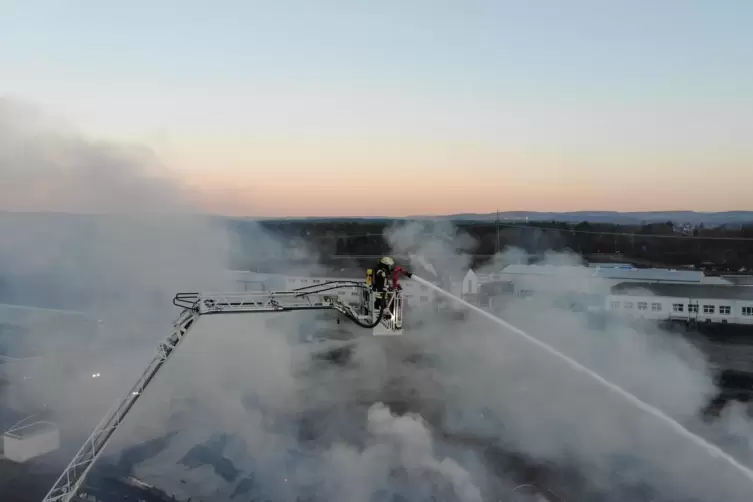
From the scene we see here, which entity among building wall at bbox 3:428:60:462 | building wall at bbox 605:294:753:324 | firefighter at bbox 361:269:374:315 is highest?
firefighter at bbox 361:269:374:315

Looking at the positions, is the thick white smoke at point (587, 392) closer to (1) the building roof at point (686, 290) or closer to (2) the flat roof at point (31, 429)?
(1) the building roof at point (686, 290)

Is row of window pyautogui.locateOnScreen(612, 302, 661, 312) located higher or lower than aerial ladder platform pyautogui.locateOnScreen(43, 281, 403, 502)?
lower

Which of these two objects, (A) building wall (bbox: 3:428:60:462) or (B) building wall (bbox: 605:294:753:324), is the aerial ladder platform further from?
(B) building wall (bbox: 605:294:753:324)

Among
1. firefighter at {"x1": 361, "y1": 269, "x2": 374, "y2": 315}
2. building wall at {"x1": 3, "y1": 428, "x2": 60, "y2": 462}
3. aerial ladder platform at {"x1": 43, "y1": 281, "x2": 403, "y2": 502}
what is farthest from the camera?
building wall at {"x1": 3, "y1": 428, "x2": 60, "y2": 462}

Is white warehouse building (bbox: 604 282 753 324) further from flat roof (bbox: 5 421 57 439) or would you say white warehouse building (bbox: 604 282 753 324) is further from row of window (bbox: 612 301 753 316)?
flat roof (bbox: 5 421 57 439)

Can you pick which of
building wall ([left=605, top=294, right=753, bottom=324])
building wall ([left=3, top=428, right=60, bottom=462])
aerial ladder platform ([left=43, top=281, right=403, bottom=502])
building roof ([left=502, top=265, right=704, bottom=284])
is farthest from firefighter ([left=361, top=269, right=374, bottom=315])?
building roof ([left=502, top=265, right=704, bottom=284])

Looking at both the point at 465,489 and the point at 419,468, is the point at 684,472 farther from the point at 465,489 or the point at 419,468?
the point at 419,468

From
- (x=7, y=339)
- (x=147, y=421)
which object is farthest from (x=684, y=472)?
(x=7, y=339)

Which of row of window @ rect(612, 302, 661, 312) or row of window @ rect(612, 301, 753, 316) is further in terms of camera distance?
row of window @ rect(612, 302, 661, 312)

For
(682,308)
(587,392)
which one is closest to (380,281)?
(587,392)

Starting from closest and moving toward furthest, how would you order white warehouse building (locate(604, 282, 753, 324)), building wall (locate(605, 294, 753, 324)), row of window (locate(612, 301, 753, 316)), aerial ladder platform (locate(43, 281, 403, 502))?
1. aerial ladder platform (locate(43, 281, 403, 502))
2. row of window (locate(612, 301, 753, 316))
3. building wall (locate(605, 294, 753, 324))
4. white warehouse building (locate(604, 282, 753, 324))
